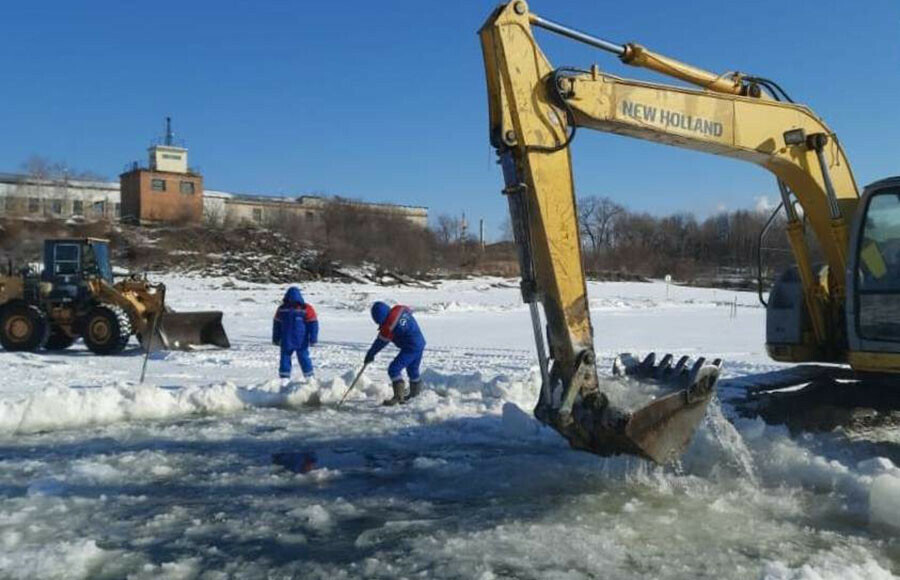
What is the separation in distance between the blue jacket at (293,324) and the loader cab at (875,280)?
7.58 meters

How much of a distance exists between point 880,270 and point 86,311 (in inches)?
577

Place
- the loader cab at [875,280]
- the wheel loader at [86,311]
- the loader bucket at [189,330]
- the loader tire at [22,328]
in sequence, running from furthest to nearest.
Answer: the loader bucket at [189,330]
the loader tire at [22,328]
the wheel loader at [86,311]
the loader cab at [875,280]

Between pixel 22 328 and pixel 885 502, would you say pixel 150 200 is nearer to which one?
pixel 22 328

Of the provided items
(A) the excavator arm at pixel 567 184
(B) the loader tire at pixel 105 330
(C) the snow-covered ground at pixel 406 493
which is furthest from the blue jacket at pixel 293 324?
(A) the excavator arm at pixel 567 184

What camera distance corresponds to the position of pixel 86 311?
1675cm

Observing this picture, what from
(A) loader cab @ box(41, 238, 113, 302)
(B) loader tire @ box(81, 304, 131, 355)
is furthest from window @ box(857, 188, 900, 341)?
(A) loader cab @ box(41, 238, 113, 302)

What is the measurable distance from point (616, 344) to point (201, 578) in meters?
15.4

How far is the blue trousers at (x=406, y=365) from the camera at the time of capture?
410 inches

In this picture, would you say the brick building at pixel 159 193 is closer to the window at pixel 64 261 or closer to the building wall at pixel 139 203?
the building wall at pixel 139 203

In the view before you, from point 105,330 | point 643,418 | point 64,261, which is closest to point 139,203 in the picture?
point 64,261

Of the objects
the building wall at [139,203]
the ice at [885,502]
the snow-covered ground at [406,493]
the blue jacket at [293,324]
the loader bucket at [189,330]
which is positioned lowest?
the snow-covered ground at [406,493]

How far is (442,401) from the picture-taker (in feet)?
33.2

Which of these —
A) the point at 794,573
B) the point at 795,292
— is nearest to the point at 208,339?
the point at 795,292

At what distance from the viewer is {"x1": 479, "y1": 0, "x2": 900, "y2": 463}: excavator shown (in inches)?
221
